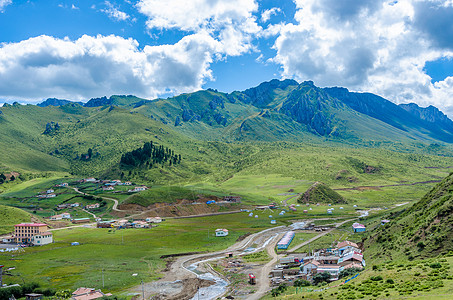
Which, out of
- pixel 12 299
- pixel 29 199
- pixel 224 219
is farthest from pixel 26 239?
pixel 29 199

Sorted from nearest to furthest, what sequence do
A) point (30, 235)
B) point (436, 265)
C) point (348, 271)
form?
point (436, 265)
point (348, 271)
point (30, 235)

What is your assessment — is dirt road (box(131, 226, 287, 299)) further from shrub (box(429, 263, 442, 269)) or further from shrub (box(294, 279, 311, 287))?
shrub (box(429, 263, 442, 269))

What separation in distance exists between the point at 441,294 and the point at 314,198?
17144 cm

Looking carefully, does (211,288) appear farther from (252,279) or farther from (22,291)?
(22,291)

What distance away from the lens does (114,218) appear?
516 ft

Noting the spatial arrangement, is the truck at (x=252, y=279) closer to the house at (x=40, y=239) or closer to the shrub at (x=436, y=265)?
the shrub at (x=436, y=265)

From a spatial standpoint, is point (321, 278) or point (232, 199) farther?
point (232, 199)

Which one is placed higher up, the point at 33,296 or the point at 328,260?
the point at 328,260

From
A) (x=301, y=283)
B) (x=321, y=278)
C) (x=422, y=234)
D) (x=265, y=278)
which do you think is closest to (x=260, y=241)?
(x=265, y=278)

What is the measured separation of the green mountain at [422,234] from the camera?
52.1 metres

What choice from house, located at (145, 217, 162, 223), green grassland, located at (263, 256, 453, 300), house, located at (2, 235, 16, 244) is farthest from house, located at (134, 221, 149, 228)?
green grassland, located at (263, 256, 453, 300)

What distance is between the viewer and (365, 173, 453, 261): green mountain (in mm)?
52125

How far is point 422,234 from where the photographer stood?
189 ft

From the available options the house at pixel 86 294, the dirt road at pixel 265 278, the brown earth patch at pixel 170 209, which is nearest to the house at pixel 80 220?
the brown earth patch at pixel 170 209
